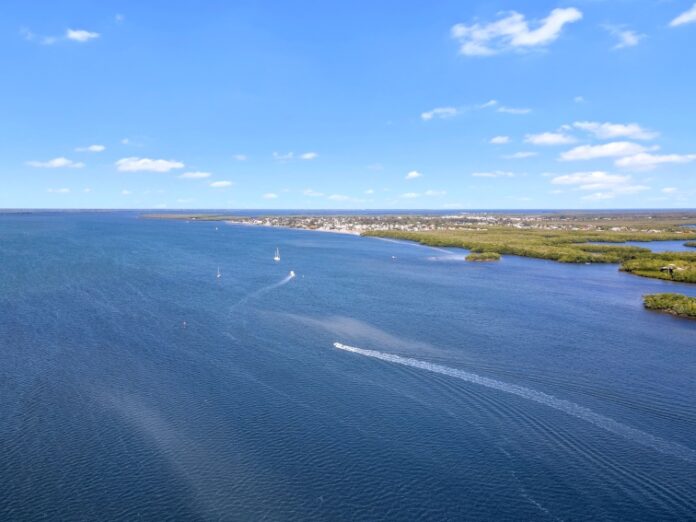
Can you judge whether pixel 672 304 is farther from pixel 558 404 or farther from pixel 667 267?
pixel 558 404

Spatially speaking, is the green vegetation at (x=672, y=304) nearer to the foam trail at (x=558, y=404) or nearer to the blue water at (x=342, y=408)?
the blue water at (x=342, y=408)

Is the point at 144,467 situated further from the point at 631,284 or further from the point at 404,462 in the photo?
the point at 631,284

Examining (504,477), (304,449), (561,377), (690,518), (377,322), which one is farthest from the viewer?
(377,322)

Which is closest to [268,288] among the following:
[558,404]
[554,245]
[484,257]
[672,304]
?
[558,404]

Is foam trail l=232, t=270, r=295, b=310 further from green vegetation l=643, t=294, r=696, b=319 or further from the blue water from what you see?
green vegetation l=643, t=294, r=696, b=319

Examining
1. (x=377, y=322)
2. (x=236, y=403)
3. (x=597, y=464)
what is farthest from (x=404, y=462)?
(x=377, y=322)

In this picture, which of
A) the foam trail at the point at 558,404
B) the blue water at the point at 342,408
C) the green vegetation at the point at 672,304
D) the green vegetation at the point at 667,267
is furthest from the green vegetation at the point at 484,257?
the foam trail at the point at 558,404

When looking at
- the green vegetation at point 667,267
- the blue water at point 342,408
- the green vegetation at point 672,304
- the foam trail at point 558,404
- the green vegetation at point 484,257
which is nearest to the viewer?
the blue water at point 342,408
